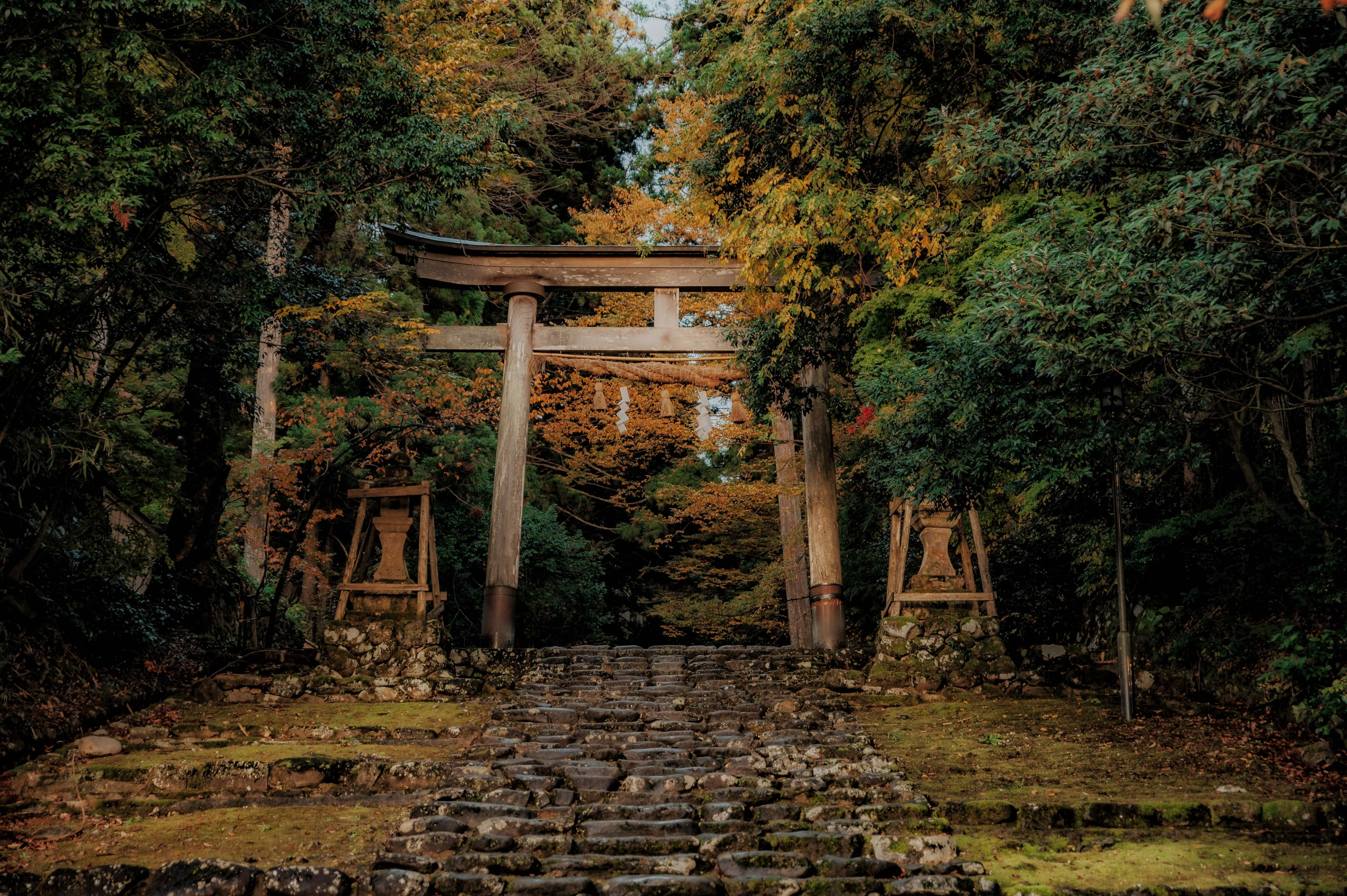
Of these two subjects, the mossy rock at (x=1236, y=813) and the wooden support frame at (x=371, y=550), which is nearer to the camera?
the mossy rock at (x=1236, y=813)

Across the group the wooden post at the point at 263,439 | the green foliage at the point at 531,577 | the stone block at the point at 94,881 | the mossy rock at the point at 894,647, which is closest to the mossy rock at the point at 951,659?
the mossy rock at the point at 894,647

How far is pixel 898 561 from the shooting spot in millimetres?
8961

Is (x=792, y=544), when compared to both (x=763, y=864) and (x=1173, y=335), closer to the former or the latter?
(x=1173, y=335)

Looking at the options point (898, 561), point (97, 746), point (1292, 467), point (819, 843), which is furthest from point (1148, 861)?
point (97, 746)

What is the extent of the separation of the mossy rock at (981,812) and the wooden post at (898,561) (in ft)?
12.1

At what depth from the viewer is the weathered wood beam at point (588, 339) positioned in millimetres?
11406

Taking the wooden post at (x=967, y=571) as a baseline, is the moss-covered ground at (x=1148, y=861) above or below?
below

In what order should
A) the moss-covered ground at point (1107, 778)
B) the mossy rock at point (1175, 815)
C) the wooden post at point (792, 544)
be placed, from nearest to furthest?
the moss-covered ground at point (1107, 778), the mossy rock at point (1175, 815), the wooden post at point (792, 544)

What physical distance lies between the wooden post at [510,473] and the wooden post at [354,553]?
1570 millimetres

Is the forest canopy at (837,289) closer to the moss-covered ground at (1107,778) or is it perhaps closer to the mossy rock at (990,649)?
the moss-covered ground at (1107,778)

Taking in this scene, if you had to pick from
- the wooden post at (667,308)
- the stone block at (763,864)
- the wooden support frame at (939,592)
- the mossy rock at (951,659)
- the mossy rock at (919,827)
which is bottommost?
the stone block at (763,864)

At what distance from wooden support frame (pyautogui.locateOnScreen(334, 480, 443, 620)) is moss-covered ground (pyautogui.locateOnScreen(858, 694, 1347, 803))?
437 centimetres

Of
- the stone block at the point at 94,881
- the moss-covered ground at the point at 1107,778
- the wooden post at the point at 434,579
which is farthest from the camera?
the wooden post at the point at 434,579

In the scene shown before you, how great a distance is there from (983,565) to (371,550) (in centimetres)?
619
